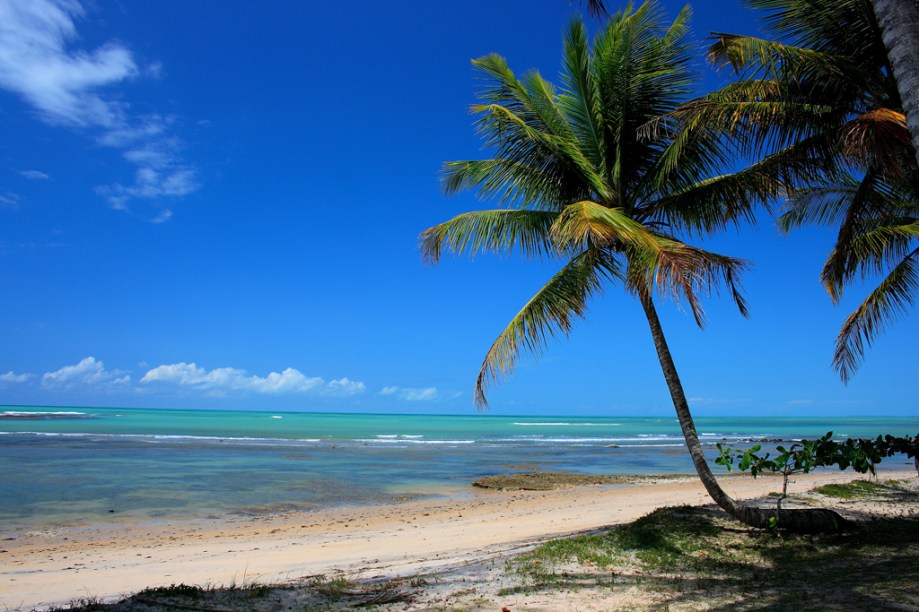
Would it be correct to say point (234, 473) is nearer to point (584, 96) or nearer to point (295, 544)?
point (295, 544)

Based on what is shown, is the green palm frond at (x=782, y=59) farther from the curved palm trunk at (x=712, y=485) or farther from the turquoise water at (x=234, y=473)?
the turquoise water at (x=234, y=473)

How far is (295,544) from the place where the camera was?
977cm

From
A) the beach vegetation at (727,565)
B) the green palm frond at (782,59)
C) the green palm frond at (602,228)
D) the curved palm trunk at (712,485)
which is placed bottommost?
the beach vegetation at (727,565)

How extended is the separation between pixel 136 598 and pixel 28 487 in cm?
1469

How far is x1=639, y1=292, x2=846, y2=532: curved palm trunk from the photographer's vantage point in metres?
7.00

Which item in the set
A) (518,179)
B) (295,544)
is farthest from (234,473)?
(518,179)

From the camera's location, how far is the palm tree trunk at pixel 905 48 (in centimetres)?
383

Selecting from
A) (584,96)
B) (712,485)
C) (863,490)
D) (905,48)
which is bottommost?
(863,490)

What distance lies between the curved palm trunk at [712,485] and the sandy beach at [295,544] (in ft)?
7.91

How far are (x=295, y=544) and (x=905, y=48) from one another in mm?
9868

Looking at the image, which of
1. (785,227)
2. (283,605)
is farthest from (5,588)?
(785,227)

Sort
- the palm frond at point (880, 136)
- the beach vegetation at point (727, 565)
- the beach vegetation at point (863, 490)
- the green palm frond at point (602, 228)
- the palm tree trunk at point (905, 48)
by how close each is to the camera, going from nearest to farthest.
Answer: the palm tree trunk at point (905, 48), the palm frond at point (880, 136), the beach vegetation at point (727, 565), the green palm frond at point (602, 228), the beach vegetation at point (863, 490)

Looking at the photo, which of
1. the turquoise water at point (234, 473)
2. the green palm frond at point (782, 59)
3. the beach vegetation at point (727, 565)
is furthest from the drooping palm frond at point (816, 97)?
the turquoise water at point (234, 473)

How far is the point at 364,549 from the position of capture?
904cm
